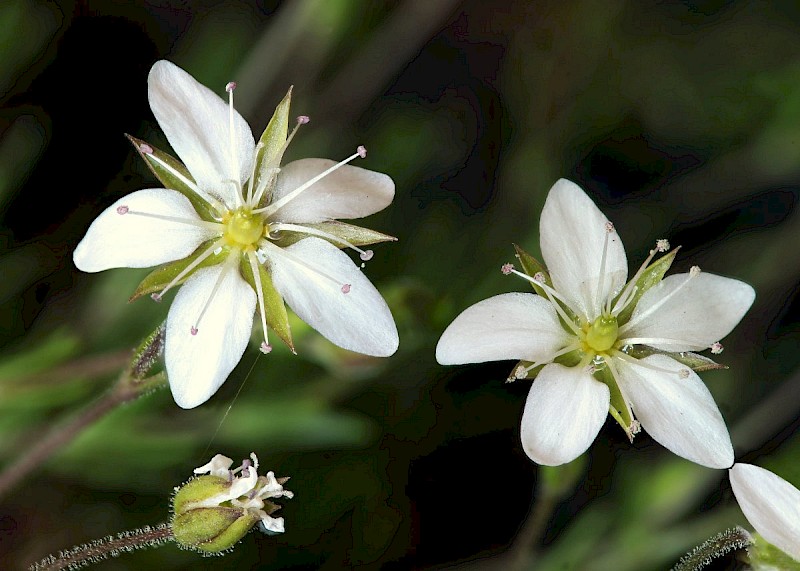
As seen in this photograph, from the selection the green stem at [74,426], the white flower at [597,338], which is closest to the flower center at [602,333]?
the white flower at [597,338]

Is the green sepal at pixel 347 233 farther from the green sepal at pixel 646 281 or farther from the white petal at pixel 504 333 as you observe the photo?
the green sepal at pixel 646 281

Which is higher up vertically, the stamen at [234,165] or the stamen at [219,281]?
the stamen at [234,165]

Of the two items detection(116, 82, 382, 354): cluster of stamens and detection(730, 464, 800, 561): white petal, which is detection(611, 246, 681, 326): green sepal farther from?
detection(116, 82, 382, 354): cluster of stamens

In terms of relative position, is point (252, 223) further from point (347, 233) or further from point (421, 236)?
point (421, 236)

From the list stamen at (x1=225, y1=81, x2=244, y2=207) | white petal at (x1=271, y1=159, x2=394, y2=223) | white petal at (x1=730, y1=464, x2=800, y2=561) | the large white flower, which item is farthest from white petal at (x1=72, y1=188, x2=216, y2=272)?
white petal at (x1=730, y1=464, x2=800, y2=561)

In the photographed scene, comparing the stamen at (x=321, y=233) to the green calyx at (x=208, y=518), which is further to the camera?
the stamen at (x=321, y=233)
